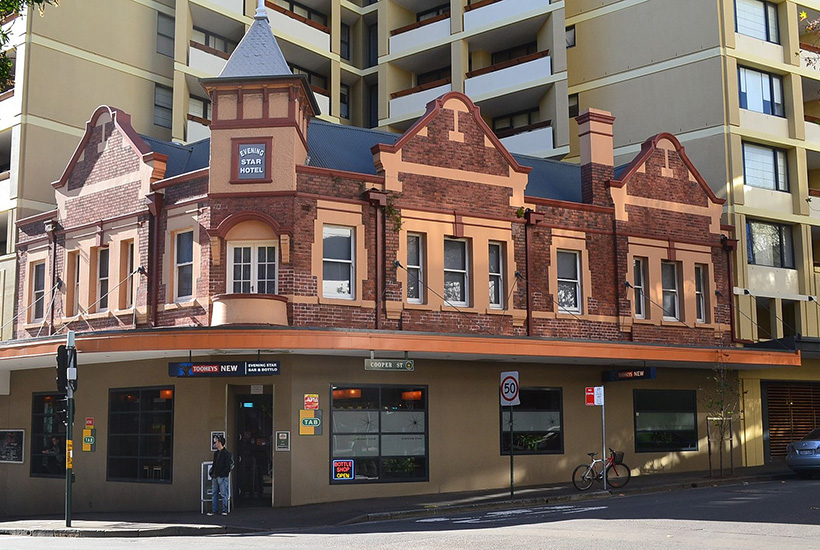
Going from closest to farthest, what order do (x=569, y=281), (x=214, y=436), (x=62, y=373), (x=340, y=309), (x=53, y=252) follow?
1. (x=62, y=373)
2. (x=214, y=436)
3. (x=340, y=309)
4. (x=569, y=281)
5. (x=53, y=252)

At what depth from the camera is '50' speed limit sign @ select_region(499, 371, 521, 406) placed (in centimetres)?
2048

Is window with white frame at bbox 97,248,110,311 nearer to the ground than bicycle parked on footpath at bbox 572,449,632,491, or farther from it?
farther from it

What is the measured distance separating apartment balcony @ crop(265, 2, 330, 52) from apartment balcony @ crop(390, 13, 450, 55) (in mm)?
2883

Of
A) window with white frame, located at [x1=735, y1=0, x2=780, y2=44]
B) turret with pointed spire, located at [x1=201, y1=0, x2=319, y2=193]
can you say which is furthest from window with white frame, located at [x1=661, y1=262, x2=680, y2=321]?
turret with pointed spire, located at [x1=201, y1=0, x2=319, y2=193]

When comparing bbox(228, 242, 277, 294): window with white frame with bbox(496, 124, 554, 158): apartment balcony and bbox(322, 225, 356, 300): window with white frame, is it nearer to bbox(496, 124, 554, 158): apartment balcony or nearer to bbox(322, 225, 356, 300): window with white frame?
bbox(322, 225, 356, 300): window with white frame

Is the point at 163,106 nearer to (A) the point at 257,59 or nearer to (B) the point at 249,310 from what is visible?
(A) the point at 257,59

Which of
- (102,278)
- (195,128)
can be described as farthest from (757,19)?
(102,278)

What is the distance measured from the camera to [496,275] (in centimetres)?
2416

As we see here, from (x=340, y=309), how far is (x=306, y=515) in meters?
4.87

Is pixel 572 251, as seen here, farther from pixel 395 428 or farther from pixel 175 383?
pixel 175 383

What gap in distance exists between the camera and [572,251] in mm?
25547

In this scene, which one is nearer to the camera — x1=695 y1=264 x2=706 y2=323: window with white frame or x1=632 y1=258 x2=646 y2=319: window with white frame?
x1=632 y1=258 x2=646 y2=319: window with white frame

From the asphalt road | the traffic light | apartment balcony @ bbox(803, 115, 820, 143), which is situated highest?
apartment balcony @ bbox(803, 115, 820, 143)

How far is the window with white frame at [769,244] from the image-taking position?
31.8 meters
